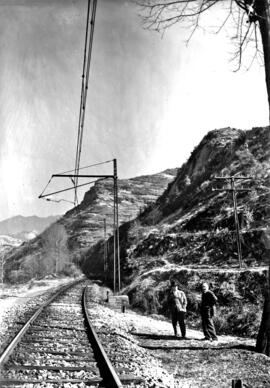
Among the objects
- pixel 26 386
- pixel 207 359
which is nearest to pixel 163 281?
pixel 207 359

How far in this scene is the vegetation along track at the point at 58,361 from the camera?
5.94 meters

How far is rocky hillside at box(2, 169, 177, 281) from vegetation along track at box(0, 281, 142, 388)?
3317cm

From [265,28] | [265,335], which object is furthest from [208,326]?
[265,28]

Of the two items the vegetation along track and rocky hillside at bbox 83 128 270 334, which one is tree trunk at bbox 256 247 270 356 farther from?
rocky hillside at bbox 83 128 270 334

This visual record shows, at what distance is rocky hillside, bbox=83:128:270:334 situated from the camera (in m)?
19.5

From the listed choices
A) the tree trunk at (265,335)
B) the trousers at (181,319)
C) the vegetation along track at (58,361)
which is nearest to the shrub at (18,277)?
the trousers at (181,319)

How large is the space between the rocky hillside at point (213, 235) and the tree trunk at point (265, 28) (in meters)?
9.96

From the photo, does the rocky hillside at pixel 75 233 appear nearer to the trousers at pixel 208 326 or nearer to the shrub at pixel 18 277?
the shrub at pixel 18 277

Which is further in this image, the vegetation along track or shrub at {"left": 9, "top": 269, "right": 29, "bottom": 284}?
shrub at {"left": 9, "top": 269, "right": 29, "bottom": 284}

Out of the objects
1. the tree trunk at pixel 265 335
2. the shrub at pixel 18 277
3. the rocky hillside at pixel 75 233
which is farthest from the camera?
the rocky hillside at pixel 75 233

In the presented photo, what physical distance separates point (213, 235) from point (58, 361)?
85.1 feet

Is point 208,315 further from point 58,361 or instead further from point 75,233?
point 75,233

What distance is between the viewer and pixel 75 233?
144875 millimetres

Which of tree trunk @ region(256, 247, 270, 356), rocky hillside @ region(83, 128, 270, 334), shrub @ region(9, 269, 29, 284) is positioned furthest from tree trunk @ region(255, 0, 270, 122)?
shrub @ region(9, 269, 29, 284)
